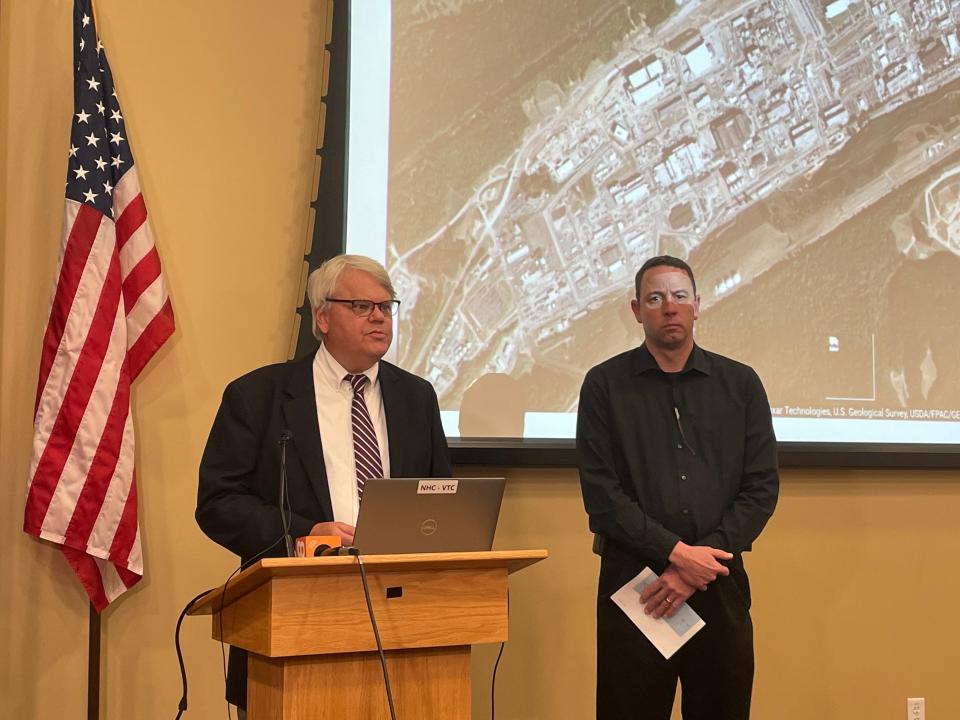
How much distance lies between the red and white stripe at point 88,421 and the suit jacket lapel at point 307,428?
87 centimetres

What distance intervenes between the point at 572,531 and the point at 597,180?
1357mm

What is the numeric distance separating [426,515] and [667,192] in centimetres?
224

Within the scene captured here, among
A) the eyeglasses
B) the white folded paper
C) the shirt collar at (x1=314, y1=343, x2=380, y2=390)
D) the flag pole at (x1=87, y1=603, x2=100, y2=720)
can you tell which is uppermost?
the eyeglasses

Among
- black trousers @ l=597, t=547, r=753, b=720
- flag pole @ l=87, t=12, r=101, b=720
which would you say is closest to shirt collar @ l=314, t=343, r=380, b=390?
black trousers @ l=597, t=547, r=753, b=720

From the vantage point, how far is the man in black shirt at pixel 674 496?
9.48 feet

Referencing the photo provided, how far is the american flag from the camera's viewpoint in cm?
Result: 327

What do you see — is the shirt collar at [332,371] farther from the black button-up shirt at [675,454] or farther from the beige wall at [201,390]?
the beige wall at [201,390]

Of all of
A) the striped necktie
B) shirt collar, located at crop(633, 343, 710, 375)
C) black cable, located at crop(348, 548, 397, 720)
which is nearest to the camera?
black cable, located at crop(348, 548, 397, 720)

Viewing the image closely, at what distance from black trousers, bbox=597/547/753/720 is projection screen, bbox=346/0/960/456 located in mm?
1034

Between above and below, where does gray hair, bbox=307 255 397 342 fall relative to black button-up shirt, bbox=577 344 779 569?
above

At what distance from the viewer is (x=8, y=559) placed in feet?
11.1

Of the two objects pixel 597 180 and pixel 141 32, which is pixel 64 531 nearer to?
pixel 141 32

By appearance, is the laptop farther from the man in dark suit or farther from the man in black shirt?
the man in black shirt

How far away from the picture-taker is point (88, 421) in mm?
3297
